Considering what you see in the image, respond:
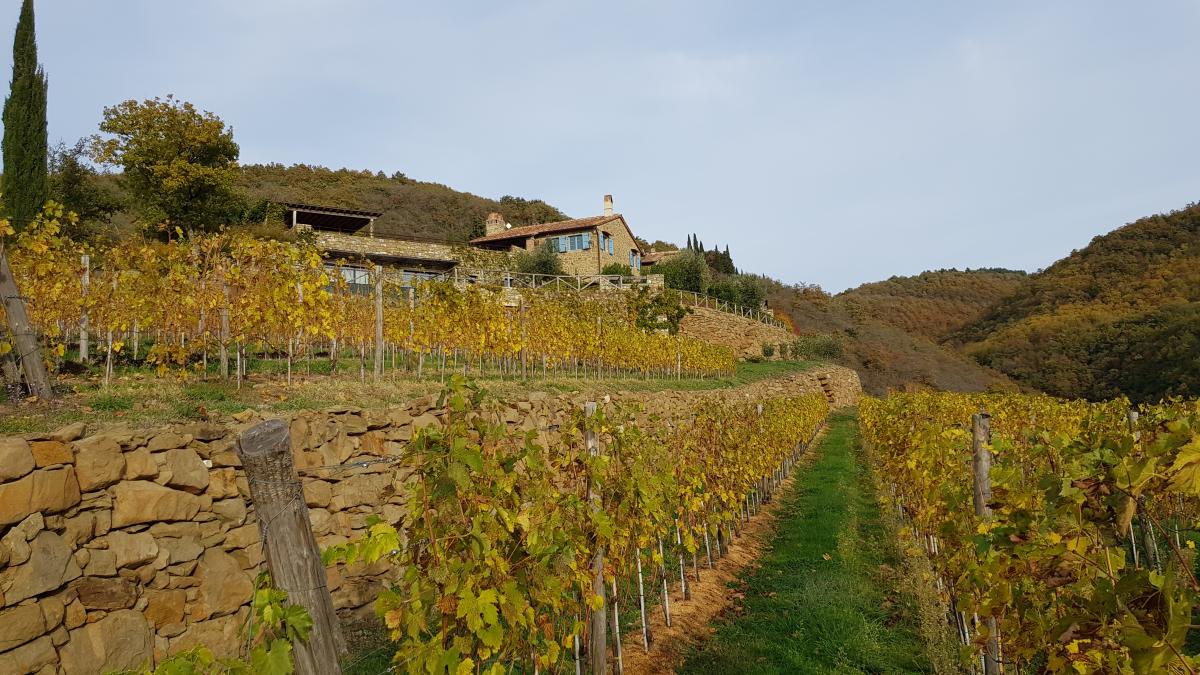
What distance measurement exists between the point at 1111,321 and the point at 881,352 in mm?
12517

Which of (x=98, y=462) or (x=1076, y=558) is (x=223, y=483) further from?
(x=1076, y=558)

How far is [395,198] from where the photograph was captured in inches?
2203

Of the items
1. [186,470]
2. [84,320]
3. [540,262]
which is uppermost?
[540,262]

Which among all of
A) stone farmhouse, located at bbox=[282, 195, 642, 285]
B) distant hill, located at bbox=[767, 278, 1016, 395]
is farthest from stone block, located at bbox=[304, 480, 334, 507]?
distant hill, located at bbox=[767, 278, 1016, 395]

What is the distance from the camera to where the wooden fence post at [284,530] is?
2.29 meters

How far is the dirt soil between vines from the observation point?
4.91m

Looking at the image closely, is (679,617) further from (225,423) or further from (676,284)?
(676,284)

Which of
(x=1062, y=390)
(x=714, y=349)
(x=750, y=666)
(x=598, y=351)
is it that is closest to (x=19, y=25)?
(x=598, y=351)

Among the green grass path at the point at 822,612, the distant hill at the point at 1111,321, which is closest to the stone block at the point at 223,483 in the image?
the green grass path at the point at 822,612

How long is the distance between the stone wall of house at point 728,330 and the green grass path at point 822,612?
2200cm

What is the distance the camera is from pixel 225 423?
5.39 meters

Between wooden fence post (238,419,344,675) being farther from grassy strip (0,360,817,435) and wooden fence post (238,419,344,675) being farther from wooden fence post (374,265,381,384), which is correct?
wooden fence post (374,265,381,384)

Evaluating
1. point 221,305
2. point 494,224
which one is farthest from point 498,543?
point 494,224

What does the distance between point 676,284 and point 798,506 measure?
26.5 meters
